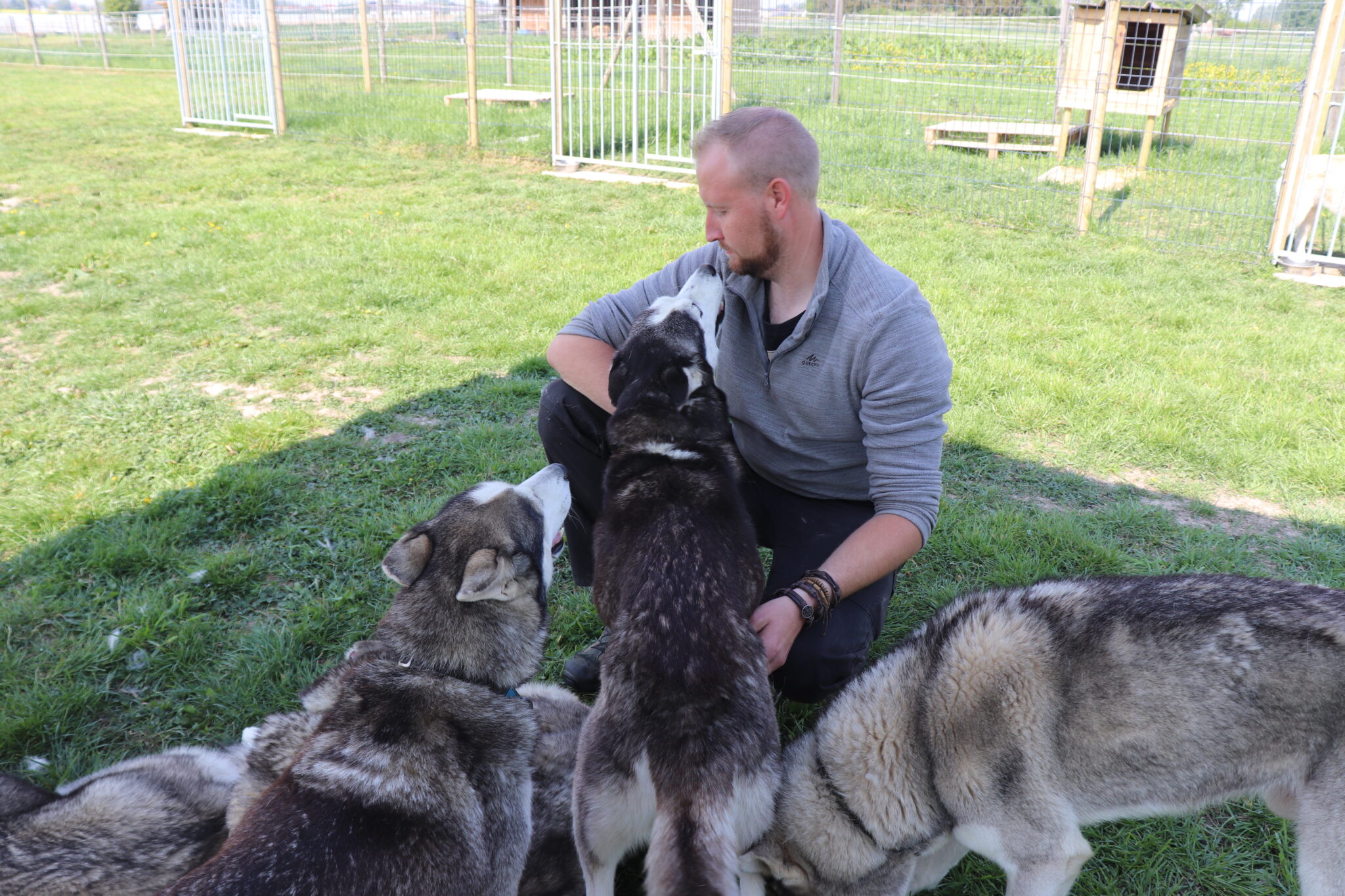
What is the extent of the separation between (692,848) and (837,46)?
12.1m

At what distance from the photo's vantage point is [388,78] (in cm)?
1537

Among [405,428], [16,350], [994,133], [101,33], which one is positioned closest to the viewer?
[405,428]

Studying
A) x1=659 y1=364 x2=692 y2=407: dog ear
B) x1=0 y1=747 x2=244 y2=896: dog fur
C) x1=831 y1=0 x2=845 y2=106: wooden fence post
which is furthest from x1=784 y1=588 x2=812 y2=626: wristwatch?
x1=831 y1=0 x2=845 y2=106: wooden fence post

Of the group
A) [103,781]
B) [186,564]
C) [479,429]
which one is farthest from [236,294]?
[103,781]

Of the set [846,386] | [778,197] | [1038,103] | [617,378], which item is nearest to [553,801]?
[617,378]

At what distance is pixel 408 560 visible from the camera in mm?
2617

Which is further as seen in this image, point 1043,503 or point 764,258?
point 1043,503

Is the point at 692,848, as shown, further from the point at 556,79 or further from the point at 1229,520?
the point at 556,79

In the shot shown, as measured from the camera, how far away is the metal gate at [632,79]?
37.7 feet

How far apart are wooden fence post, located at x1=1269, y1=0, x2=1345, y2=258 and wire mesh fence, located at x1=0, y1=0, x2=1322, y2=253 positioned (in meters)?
0.30

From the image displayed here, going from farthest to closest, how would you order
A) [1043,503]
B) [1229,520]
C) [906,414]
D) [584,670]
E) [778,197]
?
1. [1043,503]
2. [1229,520]
3. [584,670]
4. [778,197]
5. [906,414]

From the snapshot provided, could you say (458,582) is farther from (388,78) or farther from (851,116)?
(388,78)

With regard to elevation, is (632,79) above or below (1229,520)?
above

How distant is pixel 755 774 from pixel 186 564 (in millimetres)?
2844
